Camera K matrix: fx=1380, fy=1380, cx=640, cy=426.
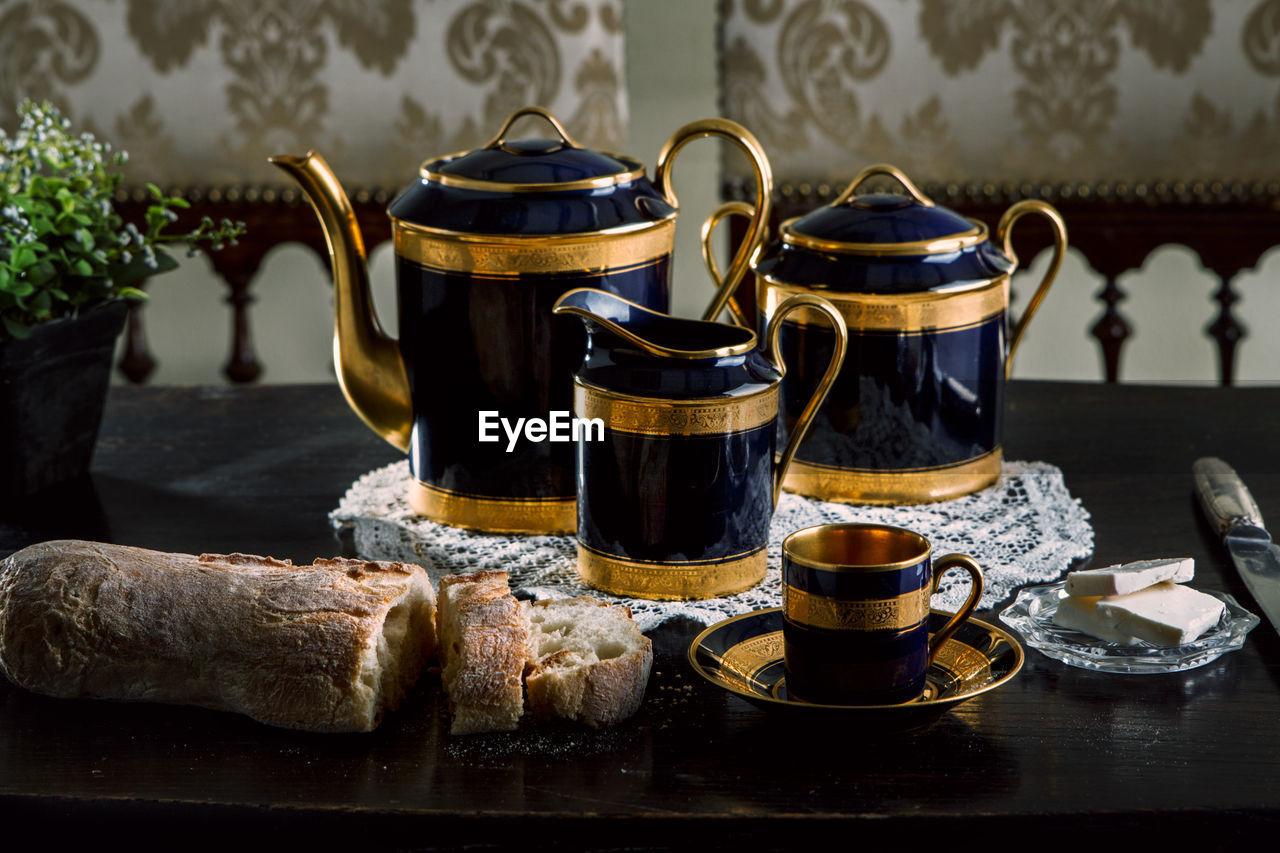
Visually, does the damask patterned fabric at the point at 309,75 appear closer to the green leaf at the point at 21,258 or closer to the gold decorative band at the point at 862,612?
the green leaf at the point at 21,258

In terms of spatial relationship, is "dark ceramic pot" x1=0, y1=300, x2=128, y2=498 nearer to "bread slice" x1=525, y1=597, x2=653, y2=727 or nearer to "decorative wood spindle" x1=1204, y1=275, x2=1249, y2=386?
"bread slice" x1=525, y1=597, x2=653, y2=727

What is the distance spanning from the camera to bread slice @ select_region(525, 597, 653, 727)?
2.22 feet

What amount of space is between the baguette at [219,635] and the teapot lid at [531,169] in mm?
284

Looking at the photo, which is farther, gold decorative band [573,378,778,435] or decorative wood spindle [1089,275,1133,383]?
decorative wood spindle [1089,275,1133,383]

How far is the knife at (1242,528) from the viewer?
32.9 inches

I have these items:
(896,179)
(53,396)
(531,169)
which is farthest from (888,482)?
(53,396)

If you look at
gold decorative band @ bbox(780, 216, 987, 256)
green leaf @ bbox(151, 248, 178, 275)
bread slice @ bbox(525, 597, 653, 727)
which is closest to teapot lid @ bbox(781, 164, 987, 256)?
gold decorative band @ bbox(780, 216, 987, 256)

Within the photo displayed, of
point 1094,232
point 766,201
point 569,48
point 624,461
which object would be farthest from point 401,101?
point 624,461

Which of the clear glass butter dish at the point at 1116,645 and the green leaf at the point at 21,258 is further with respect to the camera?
the green leaf at the point at 21,258

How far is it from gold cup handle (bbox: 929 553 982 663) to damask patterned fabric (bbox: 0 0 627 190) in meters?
1.46

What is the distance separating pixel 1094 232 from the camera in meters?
2.08

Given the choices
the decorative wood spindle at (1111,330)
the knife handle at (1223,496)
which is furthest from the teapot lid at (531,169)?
the decorative wood spindle at (1111,330)

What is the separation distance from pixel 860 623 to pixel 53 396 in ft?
2.15

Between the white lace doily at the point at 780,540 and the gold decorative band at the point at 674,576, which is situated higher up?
the gold decorative band at the point at 674,576
